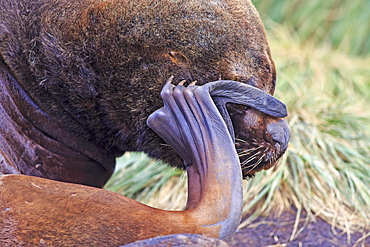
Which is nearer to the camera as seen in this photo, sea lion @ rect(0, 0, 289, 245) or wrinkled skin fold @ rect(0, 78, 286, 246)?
wrinkled skin fold @ rect(0, 78, 286, 246)

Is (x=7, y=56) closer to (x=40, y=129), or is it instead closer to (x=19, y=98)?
(x=19, y=98)

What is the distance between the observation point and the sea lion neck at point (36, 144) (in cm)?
209

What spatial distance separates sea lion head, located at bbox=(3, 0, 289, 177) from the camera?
6.79 feet

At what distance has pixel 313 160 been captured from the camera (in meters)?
3.69

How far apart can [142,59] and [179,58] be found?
153 mm

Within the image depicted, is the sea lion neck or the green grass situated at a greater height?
the sea lion neck

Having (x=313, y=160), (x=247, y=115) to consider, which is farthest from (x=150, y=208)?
(x=313, y=160)

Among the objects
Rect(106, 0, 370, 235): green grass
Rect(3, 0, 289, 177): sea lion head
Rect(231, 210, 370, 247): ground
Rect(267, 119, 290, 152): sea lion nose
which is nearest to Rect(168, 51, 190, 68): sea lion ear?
Rect(3, 0, 289, 177): sea lion head

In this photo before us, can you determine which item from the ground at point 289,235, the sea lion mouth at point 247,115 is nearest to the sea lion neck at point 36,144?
the sea lion mouth at point 247,115

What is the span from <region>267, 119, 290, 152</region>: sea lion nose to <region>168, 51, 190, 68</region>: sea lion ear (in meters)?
0.42

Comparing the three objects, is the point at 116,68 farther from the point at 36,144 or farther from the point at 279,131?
the point at 279,131

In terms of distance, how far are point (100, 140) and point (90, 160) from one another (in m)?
0.14

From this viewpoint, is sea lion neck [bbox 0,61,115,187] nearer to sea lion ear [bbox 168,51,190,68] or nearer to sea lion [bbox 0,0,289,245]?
sea lion [bbox 0,0,289,245]

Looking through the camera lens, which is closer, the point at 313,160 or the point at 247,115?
the point at 247,115
